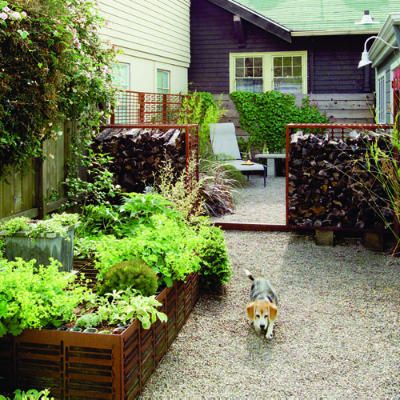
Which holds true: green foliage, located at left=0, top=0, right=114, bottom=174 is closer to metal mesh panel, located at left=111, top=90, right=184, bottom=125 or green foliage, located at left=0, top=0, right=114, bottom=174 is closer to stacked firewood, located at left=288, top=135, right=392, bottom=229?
stacked firewood, located at left=288, top=135, right=392, bottom=229

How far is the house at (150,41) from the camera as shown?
10930 mm

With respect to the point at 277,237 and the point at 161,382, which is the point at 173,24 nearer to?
the point at 277,237

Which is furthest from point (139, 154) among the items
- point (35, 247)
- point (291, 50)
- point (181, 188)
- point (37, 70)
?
point (291, 50)

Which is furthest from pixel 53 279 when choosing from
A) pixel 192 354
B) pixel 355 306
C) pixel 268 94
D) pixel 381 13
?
pixel 381 13

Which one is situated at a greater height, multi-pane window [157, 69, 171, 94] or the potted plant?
multi-pane window [157, 69, 171, 94]

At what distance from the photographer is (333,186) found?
269 inches

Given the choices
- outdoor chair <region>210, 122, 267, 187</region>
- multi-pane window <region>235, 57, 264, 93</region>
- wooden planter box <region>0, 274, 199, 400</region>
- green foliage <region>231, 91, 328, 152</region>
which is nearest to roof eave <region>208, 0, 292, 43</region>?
multi-pane window <region>235, 57, 264, 93</region>

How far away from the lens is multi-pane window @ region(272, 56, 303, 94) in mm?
14992

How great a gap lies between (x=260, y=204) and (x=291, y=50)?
6.92 metres

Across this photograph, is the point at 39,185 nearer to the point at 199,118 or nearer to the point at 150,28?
the point at 199,118

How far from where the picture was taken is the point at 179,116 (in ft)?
35.5

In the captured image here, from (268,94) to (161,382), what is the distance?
11.3 metres

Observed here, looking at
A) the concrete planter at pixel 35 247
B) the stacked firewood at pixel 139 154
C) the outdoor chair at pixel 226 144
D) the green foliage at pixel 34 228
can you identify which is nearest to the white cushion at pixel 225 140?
the outdoor chair at pixel 226 144

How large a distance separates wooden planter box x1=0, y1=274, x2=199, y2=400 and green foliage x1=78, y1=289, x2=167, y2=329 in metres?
0.06
